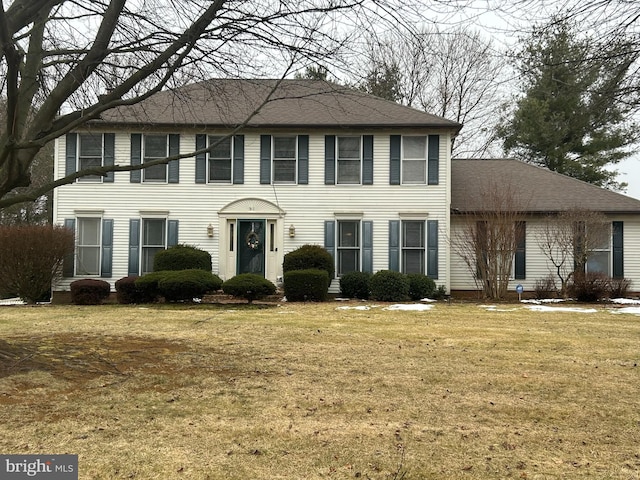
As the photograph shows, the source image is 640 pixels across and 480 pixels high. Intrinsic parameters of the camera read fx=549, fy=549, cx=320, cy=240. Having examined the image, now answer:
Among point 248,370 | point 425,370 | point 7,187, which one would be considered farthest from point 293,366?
point 7,187

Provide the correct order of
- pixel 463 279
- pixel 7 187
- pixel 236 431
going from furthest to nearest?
pixel 463 279 < pixel 7 187 < pixel 236 431

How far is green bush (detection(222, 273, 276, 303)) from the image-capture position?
45.8 feet

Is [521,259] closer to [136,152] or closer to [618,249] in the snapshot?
[618,249]

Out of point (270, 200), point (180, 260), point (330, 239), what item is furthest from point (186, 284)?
point (330, 239)

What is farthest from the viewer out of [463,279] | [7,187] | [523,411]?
[463,279]

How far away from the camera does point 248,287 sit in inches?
548

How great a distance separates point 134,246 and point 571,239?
13110 millimetres

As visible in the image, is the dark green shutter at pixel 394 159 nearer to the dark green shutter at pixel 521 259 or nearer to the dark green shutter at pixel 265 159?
the dark green shutter at pixel 265 159

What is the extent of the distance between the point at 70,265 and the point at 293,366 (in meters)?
12.6

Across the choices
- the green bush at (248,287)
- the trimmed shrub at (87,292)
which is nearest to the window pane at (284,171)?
the green bush at (248,287)

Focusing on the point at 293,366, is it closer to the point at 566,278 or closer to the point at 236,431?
the point at 236,431

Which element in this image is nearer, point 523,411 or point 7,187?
point 523,411

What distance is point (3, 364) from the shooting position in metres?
5.91

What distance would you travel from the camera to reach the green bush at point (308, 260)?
15.8 meters
